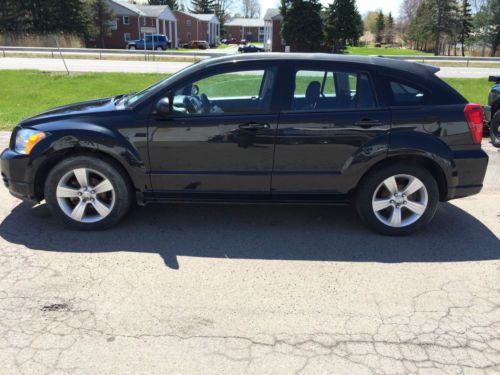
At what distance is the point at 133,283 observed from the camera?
3461mm

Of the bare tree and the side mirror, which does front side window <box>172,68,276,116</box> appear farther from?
the bare tree

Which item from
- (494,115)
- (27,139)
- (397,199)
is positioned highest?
(27,139)

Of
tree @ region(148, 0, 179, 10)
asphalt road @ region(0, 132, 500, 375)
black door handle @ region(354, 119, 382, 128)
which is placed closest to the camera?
asphalt road @ region(0, 132, 500, 375)

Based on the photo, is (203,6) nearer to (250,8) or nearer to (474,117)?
(250,8)

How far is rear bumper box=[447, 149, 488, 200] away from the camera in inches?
166

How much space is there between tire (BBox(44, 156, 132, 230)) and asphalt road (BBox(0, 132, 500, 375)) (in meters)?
0.15

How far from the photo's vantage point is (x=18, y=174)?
13.8 feet

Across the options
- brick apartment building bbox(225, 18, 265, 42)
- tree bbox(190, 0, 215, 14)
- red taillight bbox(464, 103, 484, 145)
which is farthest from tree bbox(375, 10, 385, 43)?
red taillight bbox(464, 103, 484, 145)

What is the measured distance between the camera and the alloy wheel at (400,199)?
13.9 feet

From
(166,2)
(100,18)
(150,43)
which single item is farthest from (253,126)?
(166,2)

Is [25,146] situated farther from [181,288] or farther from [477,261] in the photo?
[477,261]

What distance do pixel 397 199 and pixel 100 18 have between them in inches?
2247

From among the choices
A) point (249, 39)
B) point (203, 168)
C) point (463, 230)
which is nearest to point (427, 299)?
point (463, 230)

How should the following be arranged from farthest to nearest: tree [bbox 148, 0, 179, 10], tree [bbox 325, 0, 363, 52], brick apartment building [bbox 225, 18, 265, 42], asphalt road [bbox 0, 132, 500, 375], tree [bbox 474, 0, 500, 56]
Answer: brick apartment building [bbox 225, 18, 265, 42] → tree [bbox 148, 0, 179, 10] → tree [bbox 474, 0, 500, 56] → tree [bbox 325, 0, 363, 52] → asphalt road [bbox 0, 132, 500, 375]
